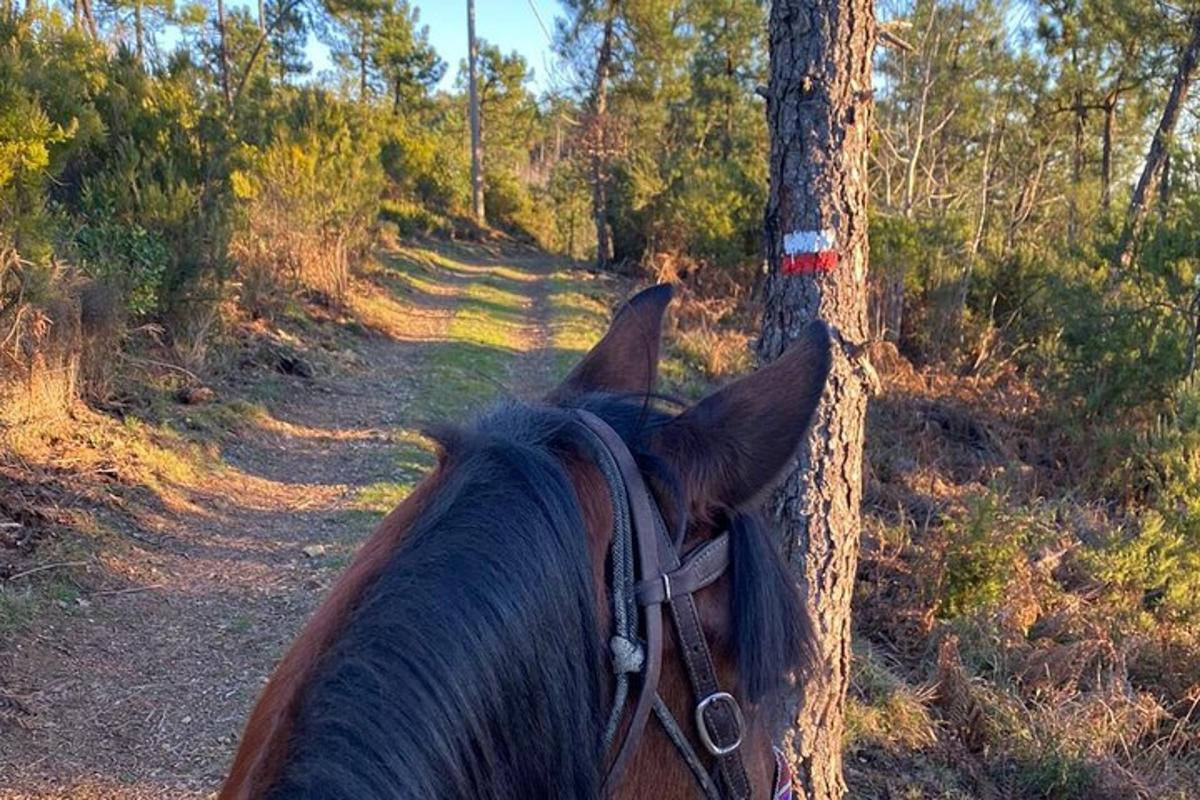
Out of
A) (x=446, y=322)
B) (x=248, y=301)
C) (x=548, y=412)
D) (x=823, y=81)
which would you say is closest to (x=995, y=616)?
(x=823, y=81)

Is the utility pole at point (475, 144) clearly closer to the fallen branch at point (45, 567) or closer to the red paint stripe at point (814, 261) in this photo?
the fallen branch at point (45, 567)

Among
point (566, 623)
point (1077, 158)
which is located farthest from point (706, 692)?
point (1077, 158)

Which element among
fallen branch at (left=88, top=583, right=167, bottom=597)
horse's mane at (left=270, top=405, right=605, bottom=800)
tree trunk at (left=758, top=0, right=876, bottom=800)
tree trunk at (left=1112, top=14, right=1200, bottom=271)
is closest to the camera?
horse's mane at (left=270, top=405, right=605, bottom=800)

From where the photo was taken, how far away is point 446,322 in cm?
1300

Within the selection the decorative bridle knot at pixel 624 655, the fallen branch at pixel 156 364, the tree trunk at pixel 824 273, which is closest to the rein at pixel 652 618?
the decorative bridle knot at pixel 624 655

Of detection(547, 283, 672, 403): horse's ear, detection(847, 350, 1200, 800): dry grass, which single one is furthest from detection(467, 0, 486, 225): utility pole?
detection(547, 283, 672, 403): horse's ear

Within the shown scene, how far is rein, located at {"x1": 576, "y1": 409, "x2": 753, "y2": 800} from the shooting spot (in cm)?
96

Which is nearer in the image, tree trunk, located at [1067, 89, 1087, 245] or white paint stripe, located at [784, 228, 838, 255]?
white paint stripe, located at [784, 228, 838, 255]

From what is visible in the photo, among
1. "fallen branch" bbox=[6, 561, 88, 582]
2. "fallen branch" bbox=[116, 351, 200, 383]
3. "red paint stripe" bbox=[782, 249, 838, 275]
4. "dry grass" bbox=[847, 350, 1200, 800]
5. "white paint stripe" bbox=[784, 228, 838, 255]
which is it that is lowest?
"dry grass" bbox=[847, 350, 1200, 800]

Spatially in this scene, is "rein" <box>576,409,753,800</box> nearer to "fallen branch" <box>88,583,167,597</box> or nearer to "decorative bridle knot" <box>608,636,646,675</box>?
"decorative bridle knot" <box>608,636,646,675</box>

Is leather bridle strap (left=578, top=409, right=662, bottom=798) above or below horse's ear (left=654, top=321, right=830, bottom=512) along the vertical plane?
below

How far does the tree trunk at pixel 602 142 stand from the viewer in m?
19.2

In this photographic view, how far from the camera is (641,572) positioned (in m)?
0.99

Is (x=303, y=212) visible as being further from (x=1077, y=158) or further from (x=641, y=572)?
(x=1077, y=158)
